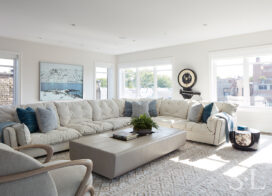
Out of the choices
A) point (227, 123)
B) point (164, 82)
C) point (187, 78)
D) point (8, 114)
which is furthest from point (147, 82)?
point (8, 114)

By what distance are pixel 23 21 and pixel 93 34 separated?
1617 mm

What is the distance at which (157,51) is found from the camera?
706 cm

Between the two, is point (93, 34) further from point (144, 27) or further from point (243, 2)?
point (243, 2)

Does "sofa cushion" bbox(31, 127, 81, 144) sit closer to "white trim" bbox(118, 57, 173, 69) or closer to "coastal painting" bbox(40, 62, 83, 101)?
"coastal painting" bbox(40, 62, 83, 101)

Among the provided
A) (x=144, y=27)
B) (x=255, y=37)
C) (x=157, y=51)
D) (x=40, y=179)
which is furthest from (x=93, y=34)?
(x=40, y=179)

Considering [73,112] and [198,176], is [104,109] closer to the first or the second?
[73,112]

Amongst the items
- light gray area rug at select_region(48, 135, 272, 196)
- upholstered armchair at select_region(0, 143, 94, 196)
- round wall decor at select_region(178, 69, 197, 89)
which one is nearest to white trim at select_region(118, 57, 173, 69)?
round wall decor at select_region(178, 69, 197, 89)

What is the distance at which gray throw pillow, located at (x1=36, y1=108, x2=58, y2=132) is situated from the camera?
346 cm

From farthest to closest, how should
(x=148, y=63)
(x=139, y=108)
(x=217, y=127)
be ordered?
(x=148, y=63) → (x=139, y=108) → (x=217, y=127)

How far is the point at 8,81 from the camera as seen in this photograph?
18.5 feet

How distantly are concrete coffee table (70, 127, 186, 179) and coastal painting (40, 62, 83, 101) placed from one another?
12.9ft

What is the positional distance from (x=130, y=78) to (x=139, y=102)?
118 inches

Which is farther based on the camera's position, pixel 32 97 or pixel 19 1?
pixel 32 97

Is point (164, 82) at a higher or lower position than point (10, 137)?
higher
